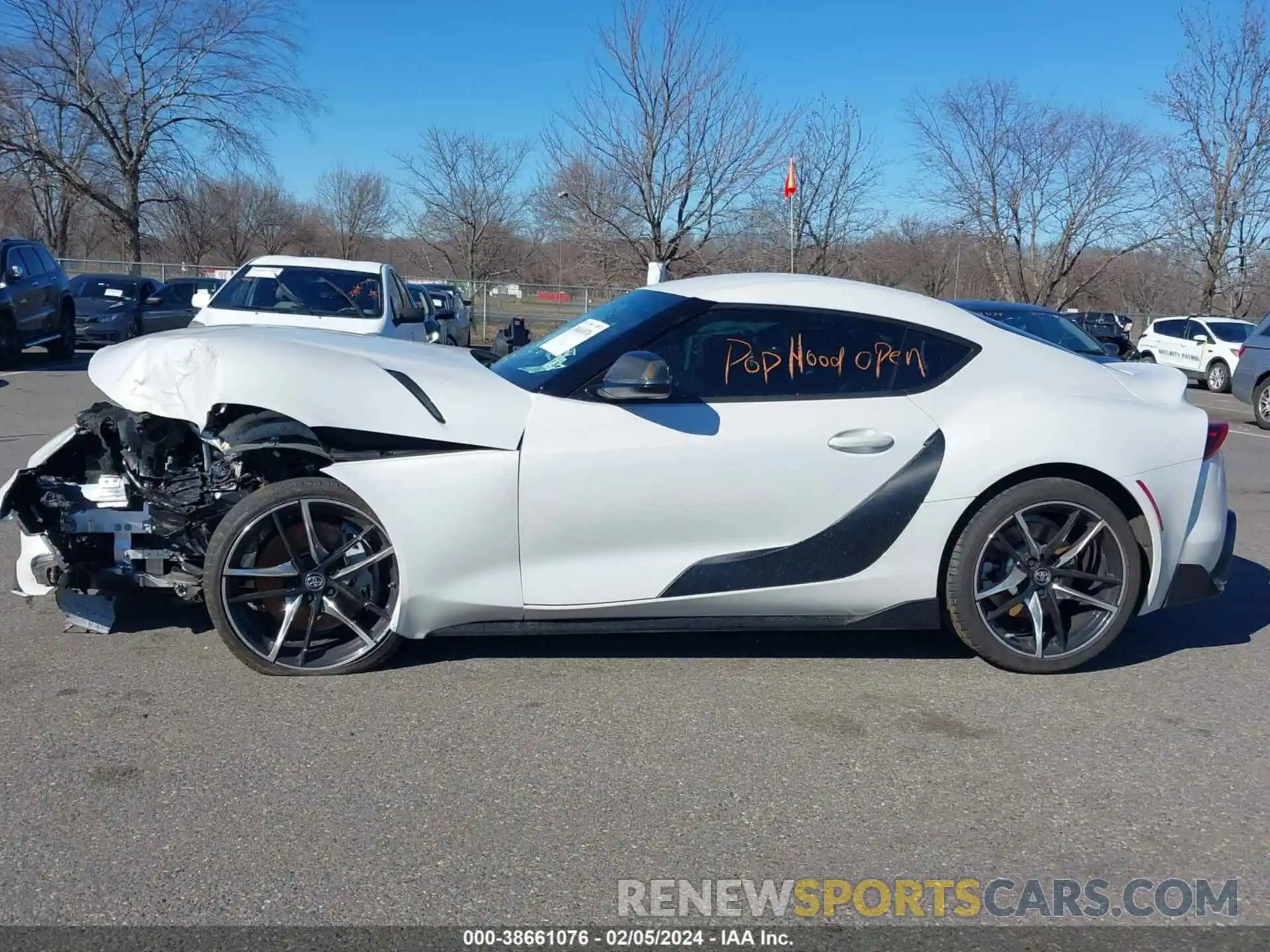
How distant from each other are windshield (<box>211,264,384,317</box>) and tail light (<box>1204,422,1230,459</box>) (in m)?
7.70

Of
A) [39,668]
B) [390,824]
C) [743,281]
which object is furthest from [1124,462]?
[39,668]

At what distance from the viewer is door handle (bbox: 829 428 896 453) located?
414 centimetres

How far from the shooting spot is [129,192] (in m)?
33.4

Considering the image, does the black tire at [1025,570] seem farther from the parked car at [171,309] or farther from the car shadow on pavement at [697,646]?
the parked car at [171,309]

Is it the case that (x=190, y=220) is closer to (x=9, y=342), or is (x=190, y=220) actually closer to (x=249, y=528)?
(x=9, y=342)

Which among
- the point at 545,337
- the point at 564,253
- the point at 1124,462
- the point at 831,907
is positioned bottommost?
the point at 831,907

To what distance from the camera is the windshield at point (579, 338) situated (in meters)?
4.27

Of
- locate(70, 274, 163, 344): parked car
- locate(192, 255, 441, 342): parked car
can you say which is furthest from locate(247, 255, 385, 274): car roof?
locate(70, 274, 163, 344): parked car

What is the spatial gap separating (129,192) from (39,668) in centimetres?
3357

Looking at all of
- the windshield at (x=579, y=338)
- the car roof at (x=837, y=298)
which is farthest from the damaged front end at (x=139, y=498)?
the car roof at (x=837, y=298)

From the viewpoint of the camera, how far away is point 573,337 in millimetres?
4586

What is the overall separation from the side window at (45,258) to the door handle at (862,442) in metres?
15.5

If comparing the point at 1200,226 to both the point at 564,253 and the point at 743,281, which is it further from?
the point at 743,281

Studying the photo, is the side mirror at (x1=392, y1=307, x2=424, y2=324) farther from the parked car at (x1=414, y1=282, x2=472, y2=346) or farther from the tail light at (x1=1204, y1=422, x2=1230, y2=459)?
the tail light at (x1=1204, y1=422, x2=1230, y2=459)
